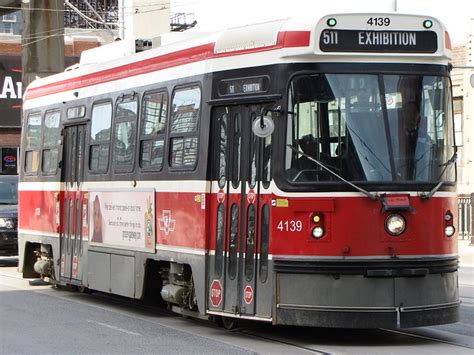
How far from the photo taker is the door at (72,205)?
46.9 ft

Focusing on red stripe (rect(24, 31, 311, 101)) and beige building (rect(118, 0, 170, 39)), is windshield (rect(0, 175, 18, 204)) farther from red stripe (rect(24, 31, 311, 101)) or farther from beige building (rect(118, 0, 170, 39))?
beige building (rect(118, 0, 170, 39))

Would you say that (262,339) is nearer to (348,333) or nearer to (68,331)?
(348,333)

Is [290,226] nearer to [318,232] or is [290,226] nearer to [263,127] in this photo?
[318,232]

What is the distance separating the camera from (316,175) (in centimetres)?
971

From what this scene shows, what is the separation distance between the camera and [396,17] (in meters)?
10.1

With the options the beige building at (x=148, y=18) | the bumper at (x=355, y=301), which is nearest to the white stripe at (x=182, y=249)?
the bumper at (x=355, y=301)

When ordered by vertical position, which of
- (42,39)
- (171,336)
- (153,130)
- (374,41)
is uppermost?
(42,39)

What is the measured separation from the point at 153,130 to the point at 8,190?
10968 millimetres

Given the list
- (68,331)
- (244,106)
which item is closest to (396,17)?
(244,106)

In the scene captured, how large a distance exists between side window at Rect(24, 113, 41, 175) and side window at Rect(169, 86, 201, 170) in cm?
524

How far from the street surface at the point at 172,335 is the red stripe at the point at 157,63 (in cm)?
314

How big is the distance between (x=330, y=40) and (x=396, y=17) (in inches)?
31.1

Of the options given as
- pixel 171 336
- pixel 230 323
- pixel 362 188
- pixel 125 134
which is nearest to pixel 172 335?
pixel 171 336

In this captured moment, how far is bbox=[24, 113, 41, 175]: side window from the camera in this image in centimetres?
1630
